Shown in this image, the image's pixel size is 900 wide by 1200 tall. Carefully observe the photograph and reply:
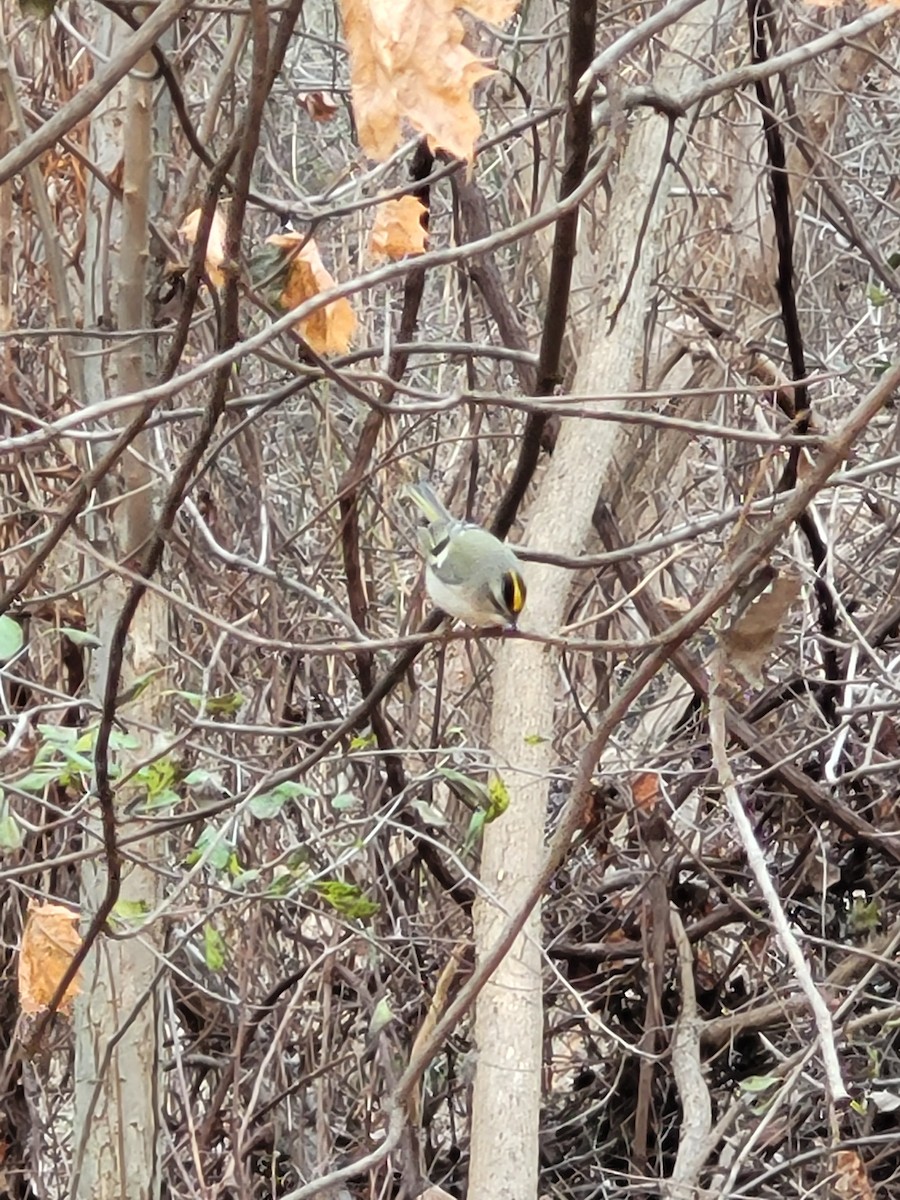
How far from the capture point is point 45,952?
6.67ft

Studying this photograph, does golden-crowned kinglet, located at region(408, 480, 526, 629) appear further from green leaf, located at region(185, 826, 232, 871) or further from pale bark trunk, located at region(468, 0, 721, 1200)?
green leaf, located at region(185, 826, 232, 871)

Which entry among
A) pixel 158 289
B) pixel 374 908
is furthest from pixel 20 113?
pixel 374 908

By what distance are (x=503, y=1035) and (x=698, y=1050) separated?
70 cm

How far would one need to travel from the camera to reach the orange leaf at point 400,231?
194 centimetres

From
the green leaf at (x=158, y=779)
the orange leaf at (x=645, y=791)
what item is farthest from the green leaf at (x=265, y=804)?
the orange leaf at (x=645, y=791)

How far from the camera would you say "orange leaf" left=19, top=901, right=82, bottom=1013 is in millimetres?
2027

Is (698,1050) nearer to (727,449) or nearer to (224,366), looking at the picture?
(727,449)

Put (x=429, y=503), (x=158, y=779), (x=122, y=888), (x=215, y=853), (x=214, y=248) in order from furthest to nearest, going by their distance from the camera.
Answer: (x=429, y=503) → (x=122, y=888) → (x=215, y=853) → (x=158, y=779) → (x=214, y=248)

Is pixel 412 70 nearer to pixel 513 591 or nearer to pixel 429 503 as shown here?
pixel 513 591

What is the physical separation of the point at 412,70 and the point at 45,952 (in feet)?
4.86

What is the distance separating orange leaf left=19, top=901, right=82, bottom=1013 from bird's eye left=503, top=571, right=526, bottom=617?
0.82m

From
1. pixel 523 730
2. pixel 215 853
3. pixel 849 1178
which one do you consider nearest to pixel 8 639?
pixel 215 853

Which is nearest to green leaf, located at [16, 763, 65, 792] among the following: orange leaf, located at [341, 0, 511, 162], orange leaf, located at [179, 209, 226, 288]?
orange leaf, located at [179, 209, 226, 288]

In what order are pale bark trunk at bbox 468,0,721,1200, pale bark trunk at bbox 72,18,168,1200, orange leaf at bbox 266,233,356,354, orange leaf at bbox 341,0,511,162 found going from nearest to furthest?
orange leaf at bbox 341,0,511,162 < orange leaf at bbox 266,233,356,354 < pale bark trunk at bbox 72,18,168,1200 < pale bark trunk at bbox 468,0,721,1200
